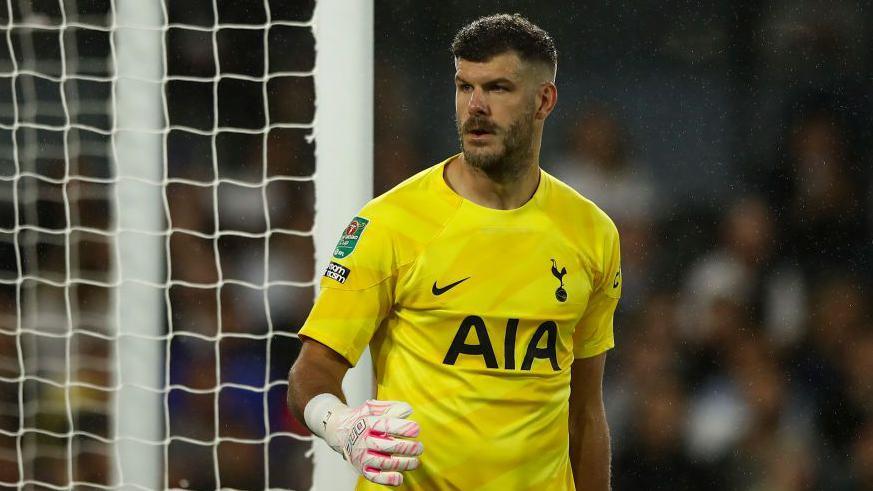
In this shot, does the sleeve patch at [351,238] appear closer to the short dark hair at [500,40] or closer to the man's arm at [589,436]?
the short dark hair at [500,40]

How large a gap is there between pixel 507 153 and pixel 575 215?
18 cm

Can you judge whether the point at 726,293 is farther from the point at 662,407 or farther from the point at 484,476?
the point at 484,476

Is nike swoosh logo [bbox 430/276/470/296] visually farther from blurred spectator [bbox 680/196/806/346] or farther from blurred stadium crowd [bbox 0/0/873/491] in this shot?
blurred spectator [bbox 680/196/806/346]

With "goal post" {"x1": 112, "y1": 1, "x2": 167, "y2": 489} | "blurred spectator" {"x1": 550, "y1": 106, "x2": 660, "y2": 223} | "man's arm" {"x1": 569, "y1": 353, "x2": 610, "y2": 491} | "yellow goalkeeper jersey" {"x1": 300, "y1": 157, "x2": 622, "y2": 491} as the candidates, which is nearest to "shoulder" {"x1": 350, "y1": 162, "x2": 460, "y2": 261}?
"yellow goalkeeper jersey" {"x1": 300, "y1": 157, "x2": 622, "y2": 491}

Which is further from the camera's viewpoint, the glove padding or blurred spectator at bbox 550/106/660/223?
blurred spectator at bbox 550/106/660/223

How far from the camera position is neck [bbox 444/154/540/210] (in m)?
1.54

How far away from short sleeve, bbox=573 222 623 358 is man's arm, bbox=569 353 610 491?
3 centimetres

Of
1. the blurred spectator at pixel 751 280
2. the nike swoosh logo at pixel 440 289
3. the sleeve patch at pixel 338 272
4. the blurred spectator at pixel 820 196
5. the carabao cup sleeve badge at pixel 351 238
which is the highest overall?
the carabao cup sleeve badge at pixel 351 238

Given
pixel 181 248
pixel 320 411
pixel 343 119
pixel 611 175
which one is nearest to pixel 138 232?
pixel 181 248

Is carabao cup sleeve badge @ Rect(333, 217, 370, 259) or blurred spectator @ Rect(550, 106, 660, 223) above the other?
carabao cup sleeve badge @ Rect(333, 217, 370, 259)

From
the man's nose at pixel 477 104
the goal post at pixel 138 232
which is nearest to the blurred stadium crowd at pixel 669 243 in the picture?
the goal post at pixel 138 232

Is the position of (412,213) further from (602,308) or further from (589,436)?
(589,436)

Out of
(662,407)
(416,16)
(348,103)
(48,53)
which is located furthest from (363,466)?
(48,53)

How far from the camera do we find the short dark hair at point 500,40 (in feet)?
4.95
